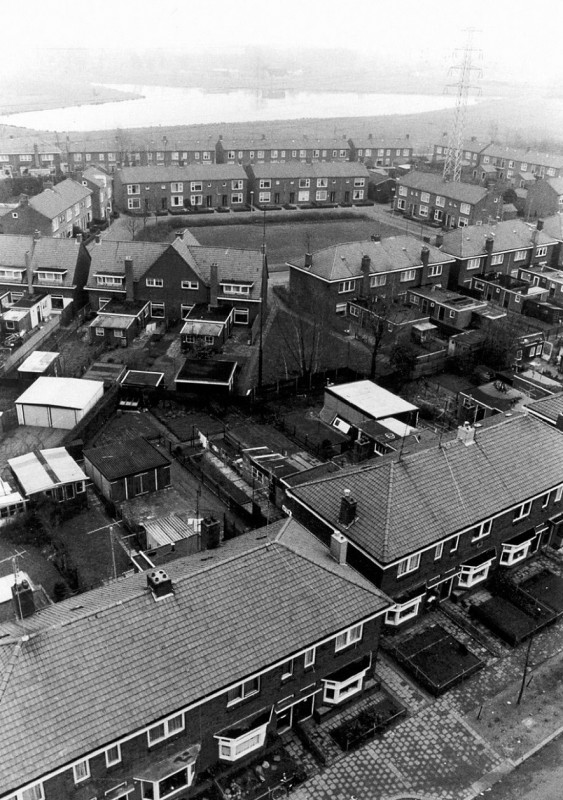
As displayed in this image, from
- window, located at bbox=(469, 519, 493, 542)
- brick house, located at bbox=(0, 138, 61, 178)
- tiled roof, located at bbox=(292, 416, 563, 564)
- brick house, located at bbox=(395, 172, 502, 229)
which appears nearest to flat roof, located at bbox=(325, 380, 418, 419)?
tiled roof, located at bbox=(292, 416, 563, 564)

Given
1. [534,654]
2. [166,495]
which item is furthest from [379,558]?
[166,495]

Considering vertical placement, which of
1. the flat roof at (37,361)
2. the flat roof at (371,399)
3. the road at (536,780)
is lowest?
the road at (536,780)

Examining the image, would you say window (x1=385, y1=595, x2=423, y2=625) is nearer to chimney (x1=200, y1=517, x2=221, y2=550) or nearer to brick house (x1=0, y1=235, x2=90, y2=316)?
chimney (x1=200, y1=517, x2=221, y2=550)

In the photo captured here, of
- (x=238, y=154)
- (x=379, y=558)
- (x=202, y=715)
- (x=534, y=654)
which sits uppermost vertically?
(x=238, y=154)

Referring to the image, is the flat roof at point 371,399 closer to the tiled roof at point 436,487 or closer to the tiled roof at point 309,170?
the tiled roof at point 436,487

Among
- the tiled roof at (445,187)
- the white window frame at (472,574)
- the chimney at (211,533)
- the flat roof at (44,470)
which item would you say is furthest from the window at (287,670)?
the tiled roof at (445,187)

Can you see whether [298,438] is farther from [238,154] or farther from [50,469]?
[238,154]

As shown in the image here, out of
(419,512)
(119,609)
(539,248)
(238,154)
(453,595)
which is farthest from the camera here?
(238,154)
